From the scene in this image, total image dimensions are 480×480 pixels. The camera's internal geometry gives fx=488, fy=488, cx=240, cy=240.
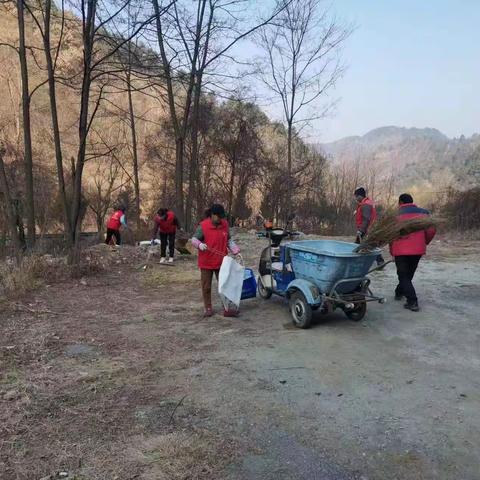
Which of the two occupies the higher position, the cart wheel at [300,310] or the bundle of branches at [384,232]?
the bundle of branches at [384,232]

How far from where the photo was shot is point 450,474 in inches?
123

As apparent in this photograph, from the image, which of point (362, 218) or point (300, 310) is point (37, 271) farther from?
point (362, 218)

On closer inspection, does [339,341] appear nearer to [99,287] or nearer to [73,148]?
[99,287]

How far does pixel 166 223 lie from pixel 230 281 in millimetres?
5092

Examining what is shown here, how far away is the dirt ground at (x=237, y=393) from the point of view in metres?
3.30

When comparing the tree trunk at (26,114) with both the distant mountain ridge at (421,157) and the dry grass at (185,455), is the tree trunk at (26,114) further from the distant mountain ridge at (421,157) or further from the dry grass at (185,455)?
the distant mountain ridge at (421,157)

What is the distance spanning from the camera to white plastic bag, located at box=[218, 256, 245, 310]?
22.2 ft

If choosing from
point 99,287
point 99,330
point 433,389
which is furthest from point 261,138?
point 433,389

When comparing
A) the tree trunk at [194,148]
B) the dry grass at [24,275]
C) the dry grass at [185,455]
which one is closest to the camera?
the dry grass at [185,455]

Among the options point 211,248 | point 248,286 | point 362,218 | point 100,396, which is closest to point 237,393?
point 100,396

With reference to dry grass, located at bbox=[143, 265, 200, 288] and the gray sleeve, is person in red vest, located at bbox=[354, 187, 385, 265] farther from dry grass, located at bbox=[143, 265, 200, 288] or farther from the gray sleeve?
dry grass, located at bbox=[143, 265, 200, 288]

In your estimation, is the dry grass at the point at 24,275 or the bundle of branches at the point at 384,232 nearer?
the bundle of branches at the point at 384,232

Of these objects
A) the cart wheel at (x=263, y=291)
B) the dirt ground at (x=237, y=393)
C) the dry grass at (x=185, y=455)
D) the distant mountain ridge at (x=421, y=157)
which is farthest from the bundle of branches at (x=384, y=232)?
the distant mountain ridge at (x=421, y=157)

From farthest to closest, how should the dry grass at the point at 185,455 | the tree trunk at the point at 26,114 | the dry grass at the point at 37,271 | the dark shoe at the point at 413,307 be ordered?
the tree trunk at the point at 26,114
the dry grass at the point at 37,271
the dark shoe at the point at 413,307
the dry grass at the point at 185,455
